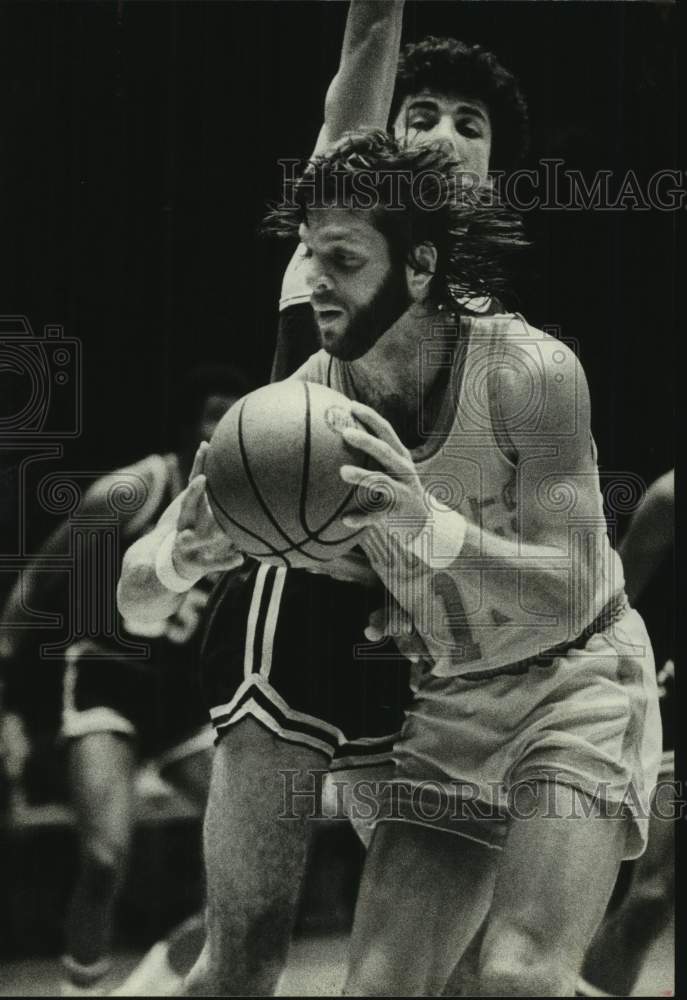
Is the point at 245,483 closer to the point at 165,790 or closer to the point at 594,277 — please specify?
the point at 165,790

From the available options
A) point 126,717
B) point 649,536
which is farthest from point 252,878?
point 649,536

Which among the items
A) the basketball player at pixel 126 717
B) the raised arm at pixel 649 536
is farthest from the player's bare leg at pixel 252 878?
the raised arm at pixel 649 536

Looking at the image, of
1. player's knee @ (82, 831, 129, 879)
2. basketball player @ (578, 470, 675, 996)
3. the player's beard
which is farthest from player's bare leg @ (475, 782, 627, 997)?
the player's beard

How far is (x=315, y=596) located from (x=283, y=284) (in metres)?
0.79

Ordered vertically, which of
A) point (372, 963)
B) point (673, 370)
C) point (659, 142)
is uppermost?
point (659, 142)

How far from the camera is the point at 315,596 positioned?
3.36 m

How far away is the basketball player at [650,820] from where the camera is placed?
3.43 metres

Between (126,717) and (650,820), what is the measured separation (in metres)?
1.36

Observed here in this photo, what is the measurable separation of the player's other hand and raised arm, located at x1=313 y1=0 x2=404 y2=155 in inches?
34.9

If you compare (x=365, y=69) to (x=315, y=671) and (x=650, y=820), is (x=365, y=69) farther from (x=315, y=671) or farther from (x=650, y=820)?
(x=650, y=820)

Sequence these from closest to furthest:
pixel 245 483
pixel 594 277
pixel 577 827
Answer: pixel 245 483 < pixel 577 827 < pixel 594 277

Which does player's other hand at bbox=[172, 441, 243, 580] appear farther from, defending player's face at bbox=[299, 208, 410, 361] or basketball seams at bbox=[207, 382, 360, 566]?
defending player's face at bbox=[299, 208, 410, 361]

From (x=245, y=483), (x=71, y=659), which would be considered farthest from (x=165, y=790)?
(x=245, y=483)

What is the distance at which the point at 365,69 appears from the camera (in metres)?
3.41
